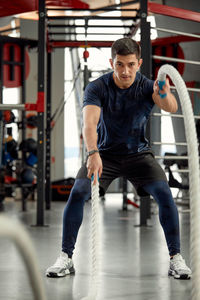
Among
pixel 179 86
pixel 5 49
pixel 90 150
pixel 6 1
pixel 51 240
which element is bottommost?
pixel 51 240

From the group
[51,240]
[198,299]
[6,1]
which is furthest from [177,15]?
[198,299]

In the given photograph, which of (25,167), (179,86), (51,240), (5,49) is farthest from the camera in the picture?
(25,167)

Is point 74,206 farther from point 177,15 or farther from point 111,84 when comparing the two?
point 177,15

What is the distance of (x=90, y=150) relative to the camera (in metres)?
2.35

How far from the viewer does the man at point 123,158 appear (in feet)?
8.73

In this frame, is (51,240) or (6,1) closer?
(51,240)

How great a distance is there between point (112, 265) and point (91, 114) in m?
1.00

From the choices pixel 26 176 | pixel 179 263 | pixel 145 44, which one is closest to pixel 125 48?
pixel 179 263

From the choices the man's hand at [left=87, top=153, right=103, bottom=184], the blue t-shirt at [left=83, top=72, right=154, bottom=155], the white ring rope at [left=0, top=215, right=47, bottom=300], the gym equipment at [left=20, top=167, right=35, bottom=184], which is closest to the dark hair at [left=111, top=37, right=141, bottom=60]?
the blue t-shirt at [left=83, top=72, right=154, bottom=155]

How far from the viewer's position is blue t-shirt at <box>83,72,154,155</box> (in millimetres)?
2693

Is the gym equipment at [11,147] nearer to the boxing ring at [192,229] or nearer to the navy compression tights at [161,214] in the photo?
the navy compression tights at [161,214]

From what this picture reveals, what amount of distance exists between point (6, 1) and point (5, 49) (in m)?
0.68

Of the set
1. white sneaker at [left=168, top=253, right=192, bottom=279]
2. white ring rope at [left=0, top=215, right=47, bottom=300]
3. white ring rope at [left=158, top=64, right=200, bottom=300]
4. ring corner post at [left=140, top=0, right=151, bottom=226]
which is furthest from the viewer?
ring corner post at [left=140, top=0, right=151, bottom=226]

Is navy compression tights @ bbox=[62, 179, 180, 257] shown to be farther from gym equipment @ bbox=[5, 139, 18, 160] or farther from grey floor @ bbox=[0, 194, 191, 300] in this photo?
gym equipment @ bbox=[5, 139, 18, 160]
